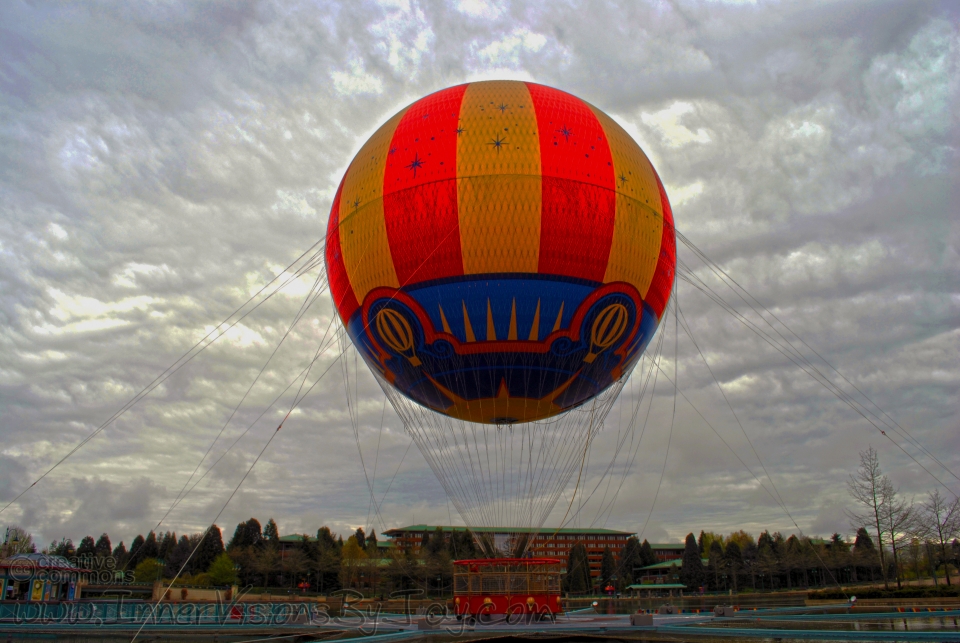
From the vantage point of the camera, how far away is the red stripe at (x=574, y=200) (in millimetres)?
16922

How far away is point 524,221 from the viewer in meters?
16.8

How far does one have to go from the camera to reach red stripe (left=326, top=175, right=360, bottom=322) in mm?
19281

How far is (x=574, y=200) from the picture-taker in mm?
17016

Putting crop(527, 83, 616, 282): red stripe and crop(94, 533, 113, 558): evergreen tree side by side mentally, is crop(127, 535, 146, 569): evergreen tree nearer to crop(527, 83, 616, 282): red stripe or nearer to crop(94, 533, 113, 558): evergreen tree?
crop(94, 533, 113, 558): evergreen tree

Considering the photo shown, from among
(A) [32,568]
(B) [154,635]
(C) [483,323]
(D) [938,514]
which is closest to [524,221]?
(C) [483,323]

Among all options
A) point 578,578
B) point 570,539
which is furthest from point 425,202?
point 570,539

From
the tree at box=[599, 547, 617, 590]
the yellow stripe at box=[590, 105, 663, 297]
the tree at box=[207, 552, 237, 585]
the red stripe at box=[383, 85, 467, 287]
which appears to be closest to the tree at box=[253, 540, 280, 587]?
the tree at box=[207, 552, 237, 585]

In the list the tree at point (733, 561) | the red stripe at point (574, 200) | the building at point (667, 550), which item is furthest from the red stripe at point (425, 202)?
the building at point (667, 550)

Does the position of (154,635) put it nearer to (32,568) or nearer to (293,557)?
(32,568)

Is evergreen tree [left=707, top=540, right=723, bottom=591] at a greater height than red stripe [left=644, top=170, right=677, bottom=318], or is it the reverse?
red stripe [left=644, top=170, right=677, bottom=318]

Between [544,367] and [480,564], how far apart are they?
19.0 ft

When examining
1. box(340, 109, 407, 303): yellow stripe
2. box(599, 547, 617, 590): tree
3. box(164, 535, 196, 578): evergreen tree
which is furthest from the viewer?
box(599, 547, 617, 590): tree

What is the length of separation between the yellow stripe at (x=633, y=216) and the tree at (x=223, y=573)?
62280mm

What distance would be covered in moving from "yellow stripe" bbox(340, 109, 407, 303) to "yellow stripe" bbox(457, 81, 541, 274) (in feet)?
7.52
